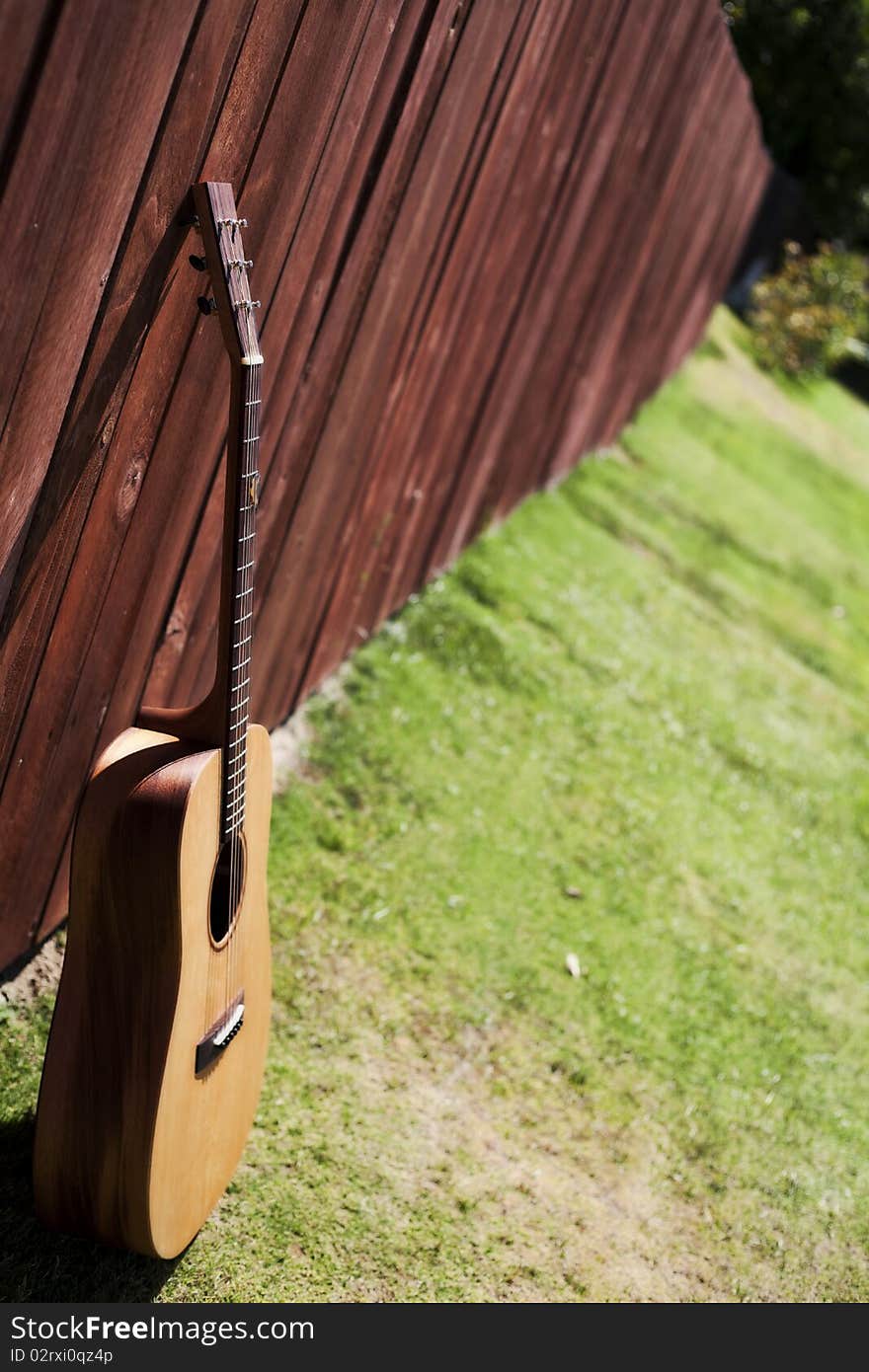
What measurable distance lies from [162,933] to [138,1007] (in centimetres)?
14

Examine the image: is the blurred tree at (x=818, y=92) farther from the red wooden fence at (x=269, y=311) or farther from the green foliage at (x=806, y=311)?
the red wooden fence at (x=269, y=311)

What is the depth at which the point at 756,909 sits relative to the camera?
4684 millimetres

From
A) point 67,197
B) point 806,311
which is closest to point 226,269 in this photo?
point 67,197

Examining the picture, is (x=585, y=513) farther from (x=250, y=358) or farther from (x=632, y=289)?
(x=250, y=358)

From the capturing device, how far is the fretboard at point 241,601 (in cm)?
220

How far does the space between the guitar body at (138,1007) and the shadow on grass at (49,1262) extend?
6 cm

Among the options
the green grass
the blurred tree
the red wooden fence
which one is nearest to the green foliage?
the blurred tree

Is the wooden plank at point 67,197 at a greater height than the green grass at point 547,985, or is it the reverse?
the wooden plank at point 67,197

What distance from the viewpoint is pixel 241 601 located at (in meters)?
2.30

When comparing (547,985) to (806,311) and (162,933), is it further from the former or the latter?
(806,311)

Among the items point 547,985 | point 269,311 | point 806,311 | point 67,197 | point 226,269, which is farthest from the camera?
point 806,311

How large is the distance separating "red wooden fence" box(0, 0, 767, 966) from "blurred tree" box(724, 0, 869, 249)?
17.1 metres

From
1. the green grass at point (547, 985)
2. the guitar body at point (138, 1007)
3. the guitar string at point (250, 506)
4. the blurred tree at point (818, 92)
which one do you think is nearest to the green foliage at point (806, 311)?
the blurred tree at point (818, 92)
